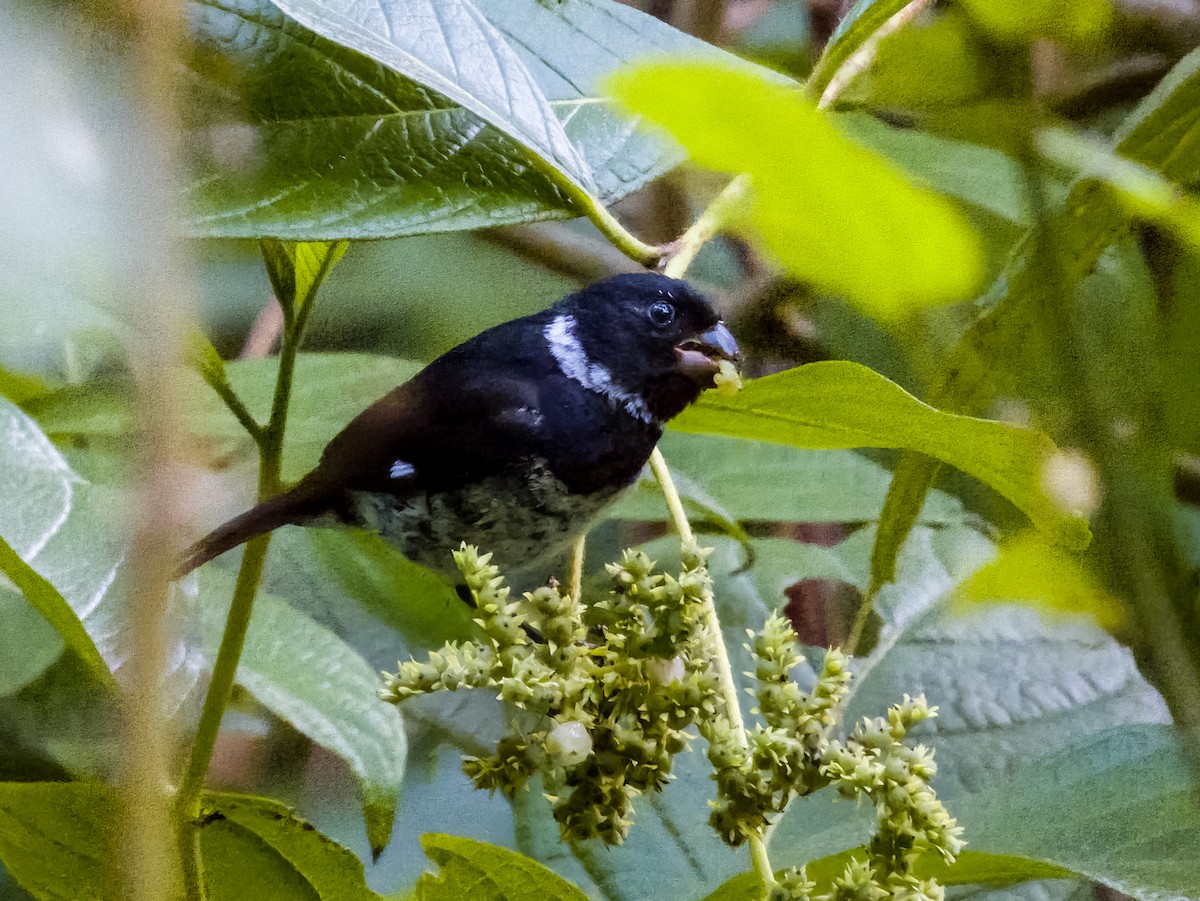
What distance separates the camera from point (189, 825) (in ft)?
1.42

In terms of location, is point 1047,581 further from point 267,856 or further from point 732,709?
point 267,856

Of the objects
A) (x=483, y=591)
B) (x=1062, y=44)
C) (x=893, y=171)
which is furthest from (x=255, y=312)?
(x=1062, y=44)

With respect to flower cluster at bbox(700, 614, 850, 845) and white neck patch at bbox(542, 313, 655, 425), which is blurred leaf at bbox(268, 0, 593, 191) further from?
flower cluster at bbox(700, 614, 850, 845)

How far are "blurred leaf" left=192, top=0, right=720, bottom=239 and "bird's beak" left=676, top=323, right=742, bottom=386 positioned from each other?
9 centimetres

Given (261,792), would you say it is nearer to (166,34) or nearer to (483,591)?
(483,591)

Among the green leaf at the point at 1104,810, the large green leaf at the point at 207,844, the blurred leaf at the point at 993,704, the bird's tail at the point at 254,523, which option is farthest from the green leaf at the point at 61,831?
→ the green leaf at the point at 1104,810

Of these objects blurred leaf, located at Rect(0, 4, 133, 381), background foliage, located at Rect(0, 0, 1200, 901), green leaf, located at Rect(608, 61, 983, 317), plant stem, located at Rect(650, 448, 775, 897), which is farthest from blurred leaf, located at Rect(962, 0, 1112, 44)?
blurred leaf, located at Rect(0, 4, 133, 381)

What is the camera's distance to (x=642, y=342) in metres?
0.52

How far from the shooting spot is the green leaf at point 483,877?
428 millimetres

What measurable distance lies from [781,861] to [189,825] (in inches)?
11.8

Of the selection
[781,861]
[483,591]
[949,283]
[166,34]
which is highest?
[166,34]

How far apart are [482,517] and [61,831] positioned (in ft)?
0.79

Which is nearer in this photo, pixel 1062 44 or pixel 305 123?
pixel 305 123

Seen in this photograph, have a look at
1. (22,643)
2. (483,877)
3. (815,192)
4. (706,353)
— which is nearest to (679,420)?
(706,353)
